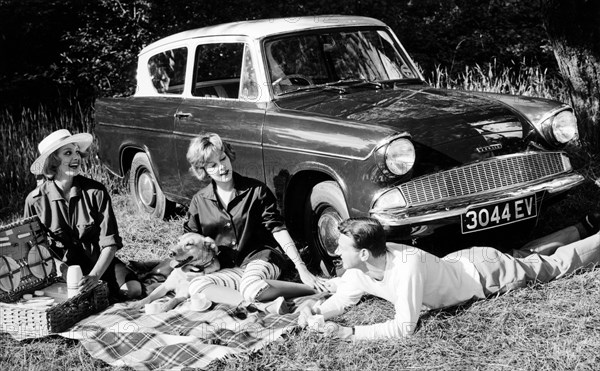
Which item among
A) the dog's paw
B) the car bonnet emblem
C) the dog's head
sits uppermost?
the car bonnet emblem

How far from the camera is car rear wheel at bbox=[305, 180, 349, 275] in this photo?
502 cm

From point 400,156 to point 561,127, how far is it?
1.41 m

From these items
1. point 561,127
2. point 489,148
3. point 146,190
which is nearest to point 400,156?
point 489,148

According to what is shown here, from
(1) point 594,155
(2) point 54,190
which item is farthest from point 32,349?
(1) point 594,155

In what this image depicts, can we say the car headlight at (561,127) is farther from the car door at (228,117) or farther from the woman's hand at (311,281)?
the car door at (228,117)

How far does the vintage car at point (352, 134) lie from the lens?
4.70m

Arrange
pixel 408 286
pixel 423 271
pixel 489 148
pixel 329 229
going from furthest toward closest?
pixel 329 229 → pixel 489 148 → pixel 423 271 → pixel 408 286

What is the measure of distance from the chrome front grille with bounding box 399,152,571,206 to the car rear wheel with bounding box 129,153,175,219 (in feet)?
9.47

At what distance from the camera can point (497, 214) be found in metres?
4.72

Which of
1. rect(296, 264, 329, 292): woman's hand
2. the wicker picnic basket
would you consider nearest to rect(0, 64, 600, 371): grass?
the wicker picnic basket

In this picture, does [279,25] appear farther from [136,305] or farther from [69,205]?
[136,305]

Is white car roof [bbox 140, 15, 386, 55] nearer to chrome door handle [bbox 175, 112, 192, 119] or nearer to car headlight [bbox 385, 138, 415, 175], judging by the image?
chrome door handle [bbox 175, 112, 192, 119]

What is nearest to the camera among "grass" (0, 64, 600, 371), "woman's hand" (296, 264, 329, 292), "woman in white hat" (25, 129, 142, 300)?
"grass" (0, 64, 600, 371)

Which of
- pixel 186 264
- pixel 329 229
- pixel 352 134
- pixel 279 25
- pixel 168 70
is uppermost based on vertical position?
pixel 279 25
